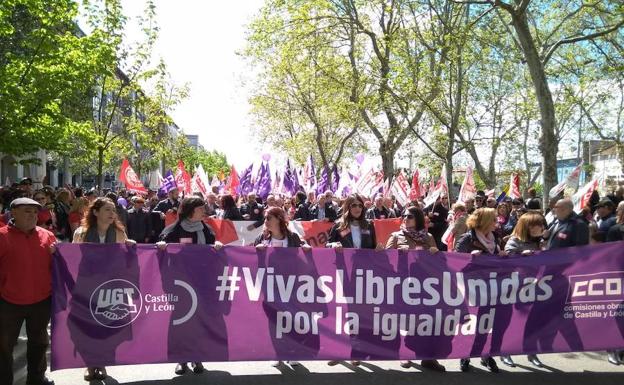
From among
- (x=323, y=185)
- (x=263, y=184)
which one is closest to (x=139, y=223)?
(x=263, y=184)

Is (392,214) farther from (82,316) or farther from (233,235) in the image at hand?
(82,316)

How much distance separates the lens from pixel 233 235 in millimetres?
11914

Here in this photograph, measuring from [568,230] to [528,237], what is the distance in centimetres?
69

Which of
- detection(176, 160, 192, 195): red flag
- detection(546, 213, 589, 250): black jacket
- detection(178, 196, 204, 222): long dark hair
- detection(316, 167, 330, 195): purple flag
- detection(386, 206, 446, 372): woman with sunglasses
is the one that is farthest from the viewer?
detection(316, 167, 330, 195): purple flag

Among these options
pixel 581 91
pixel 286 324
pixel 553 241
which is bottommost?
pixel 286 324

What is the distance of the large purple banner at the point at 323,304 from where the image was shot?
5.45 meters

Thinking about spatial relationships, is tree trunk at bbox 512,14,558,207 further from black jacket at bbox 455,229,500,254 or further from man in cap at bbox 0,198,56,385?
man in cap at bbox 0,198,56,385

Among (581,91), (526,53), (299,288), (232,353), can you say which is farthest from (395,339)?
(581,91)

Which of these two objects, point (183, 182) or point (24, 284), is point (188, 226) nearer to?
point (24, 284)

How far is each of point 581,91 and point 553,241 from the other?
29280 millimetres

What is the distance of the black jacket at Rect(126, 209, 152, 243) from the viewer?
11133 mm

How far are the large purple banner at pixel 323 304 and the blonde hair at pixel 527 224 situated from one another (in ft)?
1.49

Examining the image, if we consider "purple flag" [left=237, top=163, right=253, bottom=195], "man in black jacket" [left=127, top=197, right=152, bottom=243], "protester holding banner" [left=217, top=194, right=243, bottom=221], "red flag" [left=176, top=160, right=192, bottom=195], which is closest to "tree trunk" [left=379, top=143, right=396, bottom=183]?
"purple flag" [left=237, top=163, right=253, bottom=195]

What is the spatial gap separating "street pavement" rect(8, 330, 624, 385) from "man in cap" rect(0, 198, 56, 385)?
450 millimetres
